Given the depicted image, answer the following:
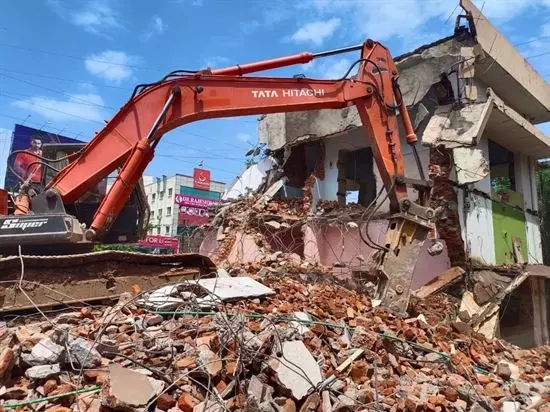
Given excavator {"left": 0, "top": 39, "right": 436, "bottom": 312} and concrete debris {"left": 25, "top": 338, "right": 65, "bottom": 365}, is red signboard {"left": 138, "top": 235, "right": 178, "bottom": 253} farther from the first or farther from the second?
concrete debris {"left": 25, "top": 338, "right": 65, "bottom": 365}

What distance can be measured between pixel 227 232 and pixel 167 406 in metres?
9.59

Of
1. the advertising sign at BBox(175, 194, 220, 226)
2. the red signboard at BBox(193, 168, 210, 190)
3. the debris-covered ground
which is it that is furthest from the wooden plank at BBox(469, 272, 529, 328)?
the red signboard at BBox(193, 168, 210, 190)

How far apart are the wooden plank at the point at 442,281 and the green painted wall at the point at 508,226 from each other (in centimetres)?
216

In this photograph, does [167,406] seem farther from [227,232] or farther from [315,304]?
[227,232]

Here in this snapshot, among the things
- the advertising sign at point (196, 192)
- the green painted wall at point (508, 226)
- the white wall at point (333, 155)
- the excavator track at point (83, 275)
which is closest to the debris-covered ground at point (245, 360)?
the excavator track at point (83, 275)

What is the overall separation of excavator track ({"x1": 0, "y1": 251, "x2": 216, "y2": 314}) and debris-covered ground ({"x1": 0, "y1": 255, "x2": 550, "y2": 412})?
229 mm

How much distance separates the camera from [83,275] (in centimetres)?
495

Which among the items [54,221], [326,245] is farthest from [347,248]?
[54,221]

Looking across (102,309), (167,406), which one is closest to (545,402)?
(167,406)

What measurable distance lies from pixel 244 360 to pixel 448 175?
7314 millimetres

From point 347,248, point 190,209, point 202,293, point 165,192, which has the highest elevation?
point 165,192

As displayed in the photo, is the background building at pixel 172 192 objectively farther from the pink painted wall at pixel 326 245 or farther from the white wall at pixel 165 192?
the pink painted wall at pixel 326 245

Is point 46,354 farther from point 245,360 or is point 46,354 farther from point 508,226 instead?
point 508,226

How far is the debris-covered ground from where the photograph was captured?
10.2 feet
